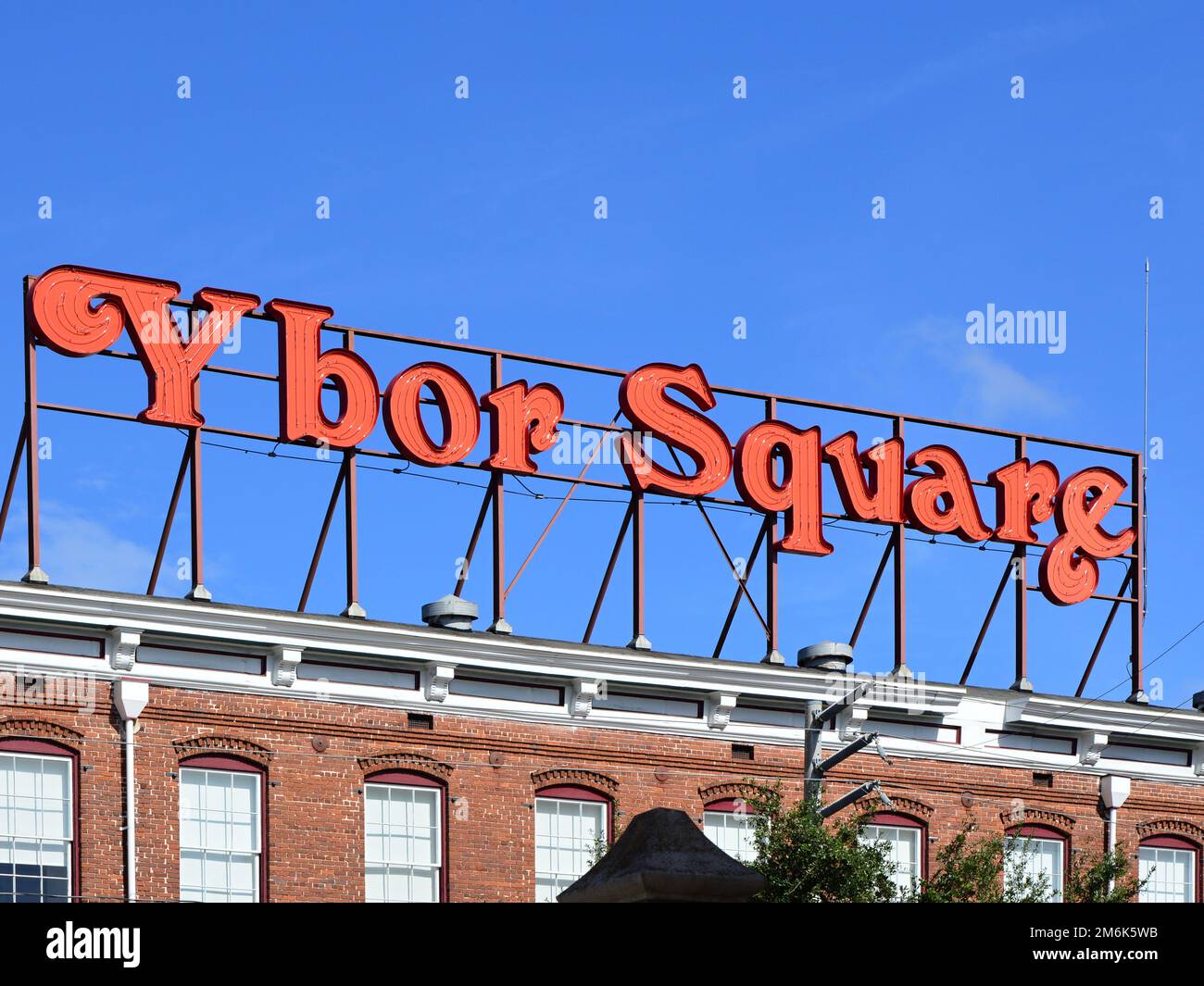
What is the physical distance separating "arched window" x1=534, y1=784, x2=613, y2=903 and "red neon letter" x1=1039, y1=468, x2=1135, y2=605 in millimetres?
10230

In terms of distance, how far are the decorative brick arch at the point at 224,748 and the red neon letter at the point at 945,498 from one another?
505 inches

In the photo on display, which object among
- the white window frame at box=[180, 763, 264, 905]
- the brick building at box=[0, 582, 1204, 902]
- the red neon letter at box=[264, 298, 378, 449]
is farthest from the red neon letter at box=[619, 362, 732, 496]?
the white window frame at box=[180, 763, 264, 905]

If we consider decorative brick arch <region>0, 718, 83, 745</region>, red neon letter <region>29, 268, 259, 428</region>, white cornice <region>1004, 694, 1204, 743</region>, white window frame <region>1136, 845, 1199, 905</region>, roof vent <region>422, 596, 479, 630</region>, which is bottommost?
white window frame <region>1136, 845, 1199, 905</region>

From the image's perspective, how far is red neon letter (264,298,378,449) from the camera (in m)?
32.9

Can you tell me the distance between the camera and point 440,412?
3444cm

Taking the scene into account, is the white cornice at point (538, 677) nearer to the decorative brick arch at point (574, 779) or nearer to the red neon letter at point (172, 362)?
the decorative brick arch at point (574, 779)

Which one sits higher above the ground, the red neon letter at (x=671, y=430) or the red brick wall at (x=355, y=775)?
the red neon letter at (x=671, y=430)

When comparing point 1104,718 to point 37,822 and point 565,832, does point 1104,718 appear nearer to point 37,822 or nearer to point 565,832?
point 565,832

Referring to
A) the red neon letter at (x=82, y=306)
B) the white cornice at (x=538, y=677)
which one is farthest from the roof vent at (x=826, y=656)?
the red neon letter at (x=82, y=306)

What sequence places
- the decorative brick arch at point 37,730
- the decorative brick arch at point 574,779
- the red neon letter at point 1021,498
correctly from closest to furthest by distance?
the decorative brick arch at point 37,730, the decorative brick arch at point 574,779, the red neon letter at point 1021,498

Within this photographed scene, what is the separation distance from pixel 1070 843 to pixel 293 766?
13685 millimetres

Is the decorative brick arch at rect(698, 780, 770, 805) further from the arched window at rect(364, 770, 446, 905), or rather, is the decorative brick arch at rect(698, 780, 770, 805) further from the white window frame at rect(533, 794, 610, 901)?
the arched window at rect(364, 770, 446, 905)

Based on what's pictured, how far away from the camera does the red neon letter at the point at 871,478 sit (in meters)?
37.2
